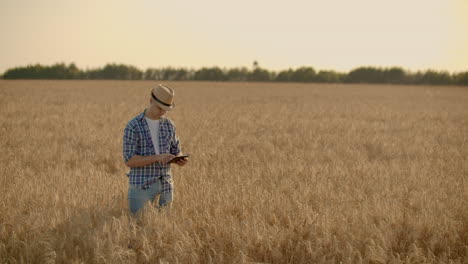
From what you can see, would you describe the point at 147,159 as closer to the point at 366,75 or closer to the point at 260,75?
the point at 366,75

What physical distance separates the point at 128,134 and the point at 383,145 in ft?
20.9

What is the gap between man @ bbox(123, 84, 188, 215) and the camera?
3770mm

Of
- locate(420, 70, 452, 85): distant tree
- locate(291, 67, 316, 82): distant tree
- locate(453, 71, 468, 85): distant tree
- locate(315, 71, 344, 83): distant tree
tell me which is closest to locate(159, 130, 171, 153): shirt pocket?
locate(420, 70, 452, 85): distant tree

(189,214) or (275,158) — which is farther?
(275,158)

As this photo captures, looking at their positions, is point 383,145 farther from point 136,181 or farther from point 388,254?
point 136,181

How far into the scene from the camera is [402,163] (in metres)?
6.81

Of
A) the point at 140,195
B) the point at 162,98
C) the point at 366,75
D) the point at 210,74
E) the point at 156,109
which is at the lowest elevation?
the point at 140,195

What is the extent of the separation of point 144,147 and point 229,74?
2867 inches

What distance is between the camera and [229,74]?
249 feet

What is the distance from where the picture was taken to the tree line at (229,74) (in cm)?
6815

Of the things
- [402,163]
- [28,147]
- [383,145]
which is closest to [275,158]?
[402,163]

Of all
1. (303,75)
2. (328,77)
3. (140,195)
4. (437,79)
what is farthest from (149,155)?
(303,75)

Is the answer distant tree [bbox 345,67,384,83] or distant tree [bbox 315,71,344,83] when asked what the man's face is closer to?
distant tree [bbox 345,67,384,83]

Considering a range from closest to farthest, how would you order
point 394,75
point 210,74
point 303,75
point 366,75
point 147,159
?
point 147,159 → point 394,75 → point 366,75 → point 303,75 → point 210,74
